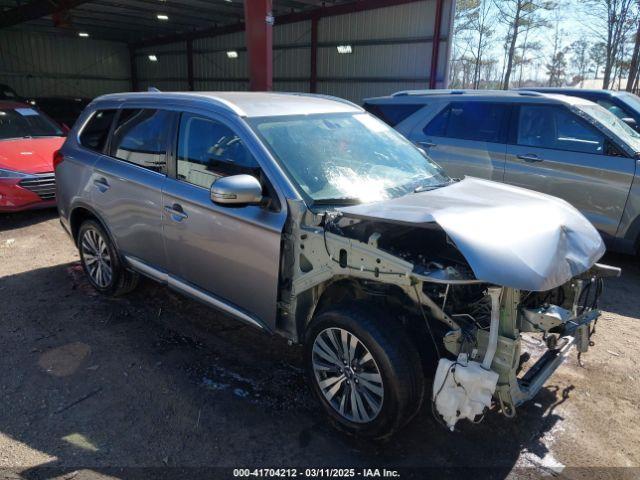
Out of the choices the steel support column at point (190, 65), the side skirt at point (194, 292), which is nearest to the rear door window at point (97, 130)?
the side skirt at point (194, 292)

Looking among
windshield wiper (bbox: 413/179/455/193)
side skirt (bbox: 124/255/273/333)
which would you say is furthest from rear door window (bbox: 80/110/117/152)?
windshield wiper (bbox: 413/179/455/193)

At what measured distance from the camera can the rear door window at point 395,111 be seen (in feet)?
22.7

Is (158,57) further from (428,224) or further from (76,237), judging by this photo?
(428,224)

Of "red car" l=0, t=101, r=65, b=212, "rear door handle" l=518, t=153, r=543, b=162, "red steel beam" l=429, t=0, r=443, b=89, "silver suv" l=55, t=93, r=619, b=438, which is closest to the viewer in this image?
"silver suv" l=55, t=93, r=619, b=438

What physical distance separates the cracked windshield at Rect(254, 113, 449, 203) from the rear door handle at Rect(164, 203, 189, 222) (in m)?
0.85

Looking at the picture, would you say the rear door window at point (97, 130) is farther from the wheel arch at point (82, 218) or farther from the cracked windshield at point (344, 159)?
the cracked windshield at point (344, 159)

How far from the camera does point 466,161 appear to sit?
6.34 metres

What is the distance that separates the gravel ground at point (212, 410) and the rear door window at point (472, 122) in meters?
2.80

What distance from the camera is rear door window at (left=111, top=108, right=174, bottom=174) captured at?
12.4 ft

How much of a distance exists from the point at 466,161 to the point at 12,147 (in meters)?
6.86

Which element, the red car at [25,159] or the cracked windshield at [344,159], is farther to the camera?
the red car at [25,159]

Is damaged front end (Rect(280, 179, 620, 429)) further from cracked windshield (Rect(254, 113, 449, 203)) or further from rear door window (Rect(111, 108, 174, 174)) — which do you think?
rear door window (Rect(111, 108, 174, 174))

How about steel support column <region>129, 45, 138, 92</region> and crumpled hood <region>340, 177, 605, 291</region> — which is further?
steel support column <region>129, 45, 138, 92</region>

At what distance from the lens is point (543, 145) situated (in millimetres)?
5875
